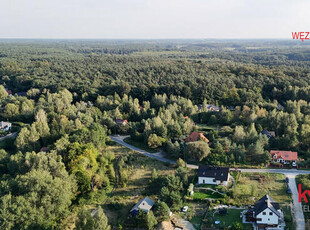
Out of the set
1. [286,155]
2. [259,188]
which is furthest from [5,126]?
[286,155]

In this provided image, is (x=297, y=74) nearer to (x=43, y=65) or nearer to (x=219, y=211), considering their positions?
(x=219, y=211)

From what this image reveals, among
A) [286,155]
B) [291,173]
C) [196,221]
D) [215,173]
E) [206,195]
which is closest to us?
[196,221]

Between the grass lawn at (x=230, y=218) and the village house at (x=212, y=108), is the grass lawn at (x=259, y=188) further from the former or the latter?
the village house at (x=212, y=108)

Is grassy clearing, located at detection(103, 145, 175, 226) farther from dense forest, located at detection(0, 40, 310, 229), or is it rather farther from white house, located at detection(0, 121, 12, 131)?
white house, located at detection(0, 121, 12, 131)

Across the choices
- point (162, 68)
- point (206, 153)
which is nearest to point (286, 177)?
point (206, 153)

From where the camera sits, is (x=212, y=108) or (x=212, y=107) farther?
(x=212, y=107)

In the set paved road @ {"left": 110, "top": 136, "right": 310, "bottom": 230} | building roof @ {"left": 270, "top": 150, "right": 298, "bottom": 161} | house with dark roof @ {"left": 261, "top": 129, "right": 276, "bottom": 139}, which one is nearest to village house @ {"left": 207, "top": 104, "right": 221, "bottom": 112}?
house with dark roof @ {"left": 261, "top": 129, "right": 276, "bottom": 139}

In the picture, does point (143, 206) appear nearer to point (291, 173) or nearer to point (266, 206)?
point (266, 206)
